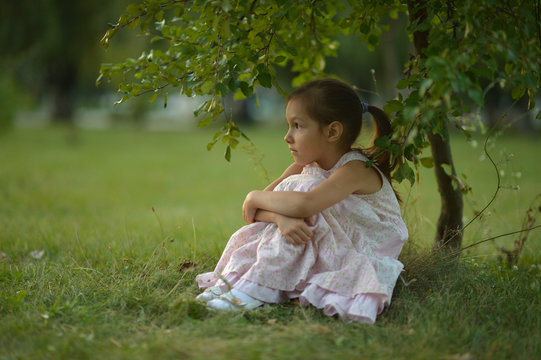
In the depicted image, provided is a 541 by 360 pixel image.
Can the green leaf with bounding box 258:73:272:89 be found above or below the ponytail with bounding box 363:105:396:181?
above

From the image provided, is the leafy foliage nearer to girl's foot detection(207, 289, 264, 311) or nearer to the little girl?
the little girl

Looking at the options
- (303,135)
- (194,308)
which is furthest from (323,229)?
(194,308)

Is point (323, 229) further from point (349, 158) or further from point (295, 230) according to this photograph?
point (349, 158)

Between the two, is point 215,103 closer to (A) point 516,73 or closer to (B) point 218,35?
(B) point 218,35

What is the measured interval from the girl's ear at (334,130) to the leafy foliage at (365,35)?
10.6 inches

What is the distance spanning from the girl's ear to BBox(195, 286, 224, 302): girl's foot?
0.98 metres

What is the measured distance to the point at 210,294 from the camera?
239 centimetres

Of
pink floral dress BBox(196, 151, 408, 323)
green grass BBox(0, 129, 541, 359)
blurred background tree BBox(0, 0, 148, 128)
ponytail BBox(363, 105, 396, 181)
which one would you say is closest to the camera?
green grass BBox(0, 129, 541, 359)

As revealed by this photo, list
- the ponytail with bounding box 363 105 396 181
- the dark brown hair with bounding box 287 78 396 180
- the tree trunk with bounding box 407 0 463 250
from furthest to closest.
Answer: the tree trunk with bounding box 407 0 463 250
the ponytail with bounding box 363 105 396 181
the dark brown hair with bounding box 287 78 396 180

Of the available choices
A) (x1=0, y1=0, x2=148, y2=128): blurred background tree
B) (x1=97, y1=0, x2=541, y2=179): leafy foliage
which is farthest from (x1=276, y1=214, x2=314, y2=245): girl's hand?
(x1=0, y1=0, x2=148, y2=128): blurred background tree

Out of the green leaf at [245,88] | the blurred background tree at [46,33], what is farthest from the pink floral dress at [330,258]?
the blurred background tree at [46,33]

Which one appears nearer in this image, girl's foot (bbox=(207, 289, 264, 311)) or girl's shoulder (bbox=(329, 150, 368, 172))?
girl's foot (bbox=(207, 289, 264, 311))

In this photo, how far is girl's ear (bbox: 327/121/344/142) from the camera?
98.7 inches

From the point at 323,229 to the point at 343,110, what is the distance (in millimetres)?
640
